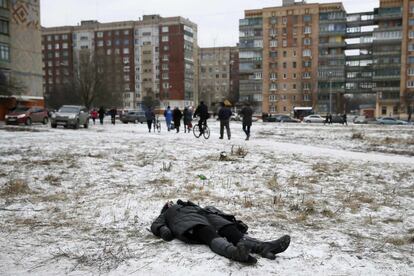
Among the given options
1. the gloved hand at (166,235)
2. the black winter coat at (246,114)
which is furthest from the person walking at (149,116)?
the gloved hand at (166,235)

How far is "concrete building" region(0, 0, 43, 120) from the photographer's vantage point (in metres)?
46.8

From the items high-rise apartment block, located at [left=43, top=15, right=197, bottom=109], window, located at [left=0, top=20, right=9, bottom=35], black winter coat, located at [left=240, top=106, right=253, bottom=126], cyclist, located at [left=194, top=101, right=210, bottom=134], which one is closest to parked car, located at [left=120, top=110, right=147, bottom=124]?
window, located at [left=0, top=20, right=9, bottom=35]

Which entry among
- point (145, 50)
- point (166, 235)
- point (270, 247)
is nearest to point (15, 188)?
point (166, 235)

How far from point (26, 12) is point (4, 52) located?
7237 millimetres

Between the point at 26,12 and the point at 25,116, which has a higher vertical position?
the point at 26,12

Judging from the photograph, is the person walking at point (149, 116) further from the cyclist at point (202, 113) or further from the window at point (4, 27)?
the window at point (4, 27)

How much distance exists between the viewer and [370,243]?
5.03 m

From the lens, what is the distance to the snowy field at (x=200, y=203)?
171 inches

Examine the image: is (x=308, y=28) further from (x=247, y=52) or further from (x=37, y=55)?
(x=37, y=55)

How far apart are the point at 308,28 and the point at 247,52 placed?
1568 centimetres

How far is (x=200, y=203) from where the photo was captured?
699cm

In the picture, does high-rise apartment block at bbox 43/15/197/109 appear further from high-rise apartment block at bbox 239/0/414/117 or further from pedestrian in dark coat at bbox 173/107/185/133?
pedestrian in dark coat at bbox 173/107/185/133

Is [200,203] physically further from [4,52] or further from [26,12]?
[26,12]

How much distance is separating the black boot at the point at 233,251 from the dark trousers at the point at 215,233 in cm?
15
